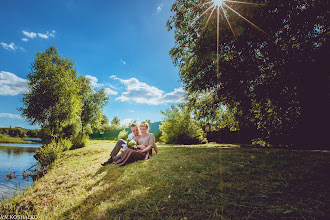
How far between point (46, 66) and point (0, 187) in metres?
9.97

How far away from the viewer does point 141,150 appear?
5.41 m

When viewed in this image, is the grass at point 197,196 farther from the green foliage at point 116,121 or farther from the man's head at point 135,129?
the green foliage at point 116,121

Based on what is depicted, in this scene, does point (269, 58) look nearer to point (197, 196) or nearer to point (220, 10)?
point (220, 10)

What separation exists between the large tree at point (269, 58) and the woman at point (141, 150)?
3947 mm

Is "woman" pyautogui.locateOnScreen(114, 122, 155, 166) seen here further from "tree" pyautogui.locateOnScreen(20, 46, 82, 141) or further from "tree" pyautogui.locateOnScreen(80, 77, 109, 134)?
"tree" pyautogui.locateOnScreen(80, 77, 109, 134)

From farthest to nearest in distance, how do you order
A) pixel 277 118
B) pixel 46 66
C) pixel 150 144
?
pixel 46 66 < pixel 277 118 < pixel 150 144

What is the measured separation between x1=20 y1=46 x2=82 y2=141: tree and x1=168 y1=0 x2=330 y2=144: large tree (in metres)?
9.77

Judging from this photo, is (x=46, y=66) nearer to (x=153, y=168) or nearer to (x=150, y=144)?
(x=150, y=144)

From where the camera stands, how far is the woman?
5.15 m

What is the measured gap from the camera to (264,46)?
5.64 m

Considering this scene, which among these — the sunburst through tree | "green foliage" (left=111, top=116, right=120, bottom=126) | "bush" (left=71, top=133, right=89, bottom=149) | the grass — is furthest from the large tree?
"green foliage" (left=111, top=116, right=120, bottom=126)

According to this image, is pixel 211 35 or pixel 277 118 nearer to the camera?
pixel 211 35

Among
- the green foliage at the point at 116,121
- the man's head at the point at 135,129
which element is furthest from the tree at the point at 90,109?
the green foliage at the point at 116,121

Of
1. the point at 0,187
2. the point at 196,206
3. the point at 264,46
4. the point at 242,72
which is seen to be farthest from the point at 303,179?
the point at 0,187
